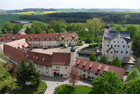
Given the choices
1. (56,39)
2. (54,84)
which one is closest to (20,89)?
(54,84)

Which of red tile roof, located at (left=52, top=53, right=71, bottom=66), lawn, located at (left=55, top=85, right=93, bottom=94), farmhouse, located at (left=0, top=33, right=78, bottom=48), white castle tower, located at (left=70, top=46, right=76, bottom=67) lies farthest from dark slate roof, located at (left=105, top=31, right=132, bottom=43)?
lawn, located at (left=55, top=85, right=93, bottom=94)

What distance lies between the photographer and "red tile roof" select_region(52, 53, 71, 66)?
4375 centimetres

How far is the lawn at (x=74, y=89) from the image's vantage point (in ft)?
121

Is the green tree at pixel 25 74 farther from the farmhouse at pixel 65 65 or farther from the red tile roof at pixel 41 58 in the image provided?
the red tile roof at pixel 41 58

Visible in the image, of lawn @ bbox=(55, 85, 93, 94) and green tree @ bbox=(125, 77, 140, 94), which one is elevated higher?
green tree @ bbox=(125, 77, 140, 94)

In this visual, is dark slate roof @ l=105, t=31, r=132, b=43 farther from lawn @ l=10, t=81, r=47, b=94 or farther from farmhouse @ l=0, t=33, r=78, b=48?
lawn @ l=10, t=81, r=47, b=94

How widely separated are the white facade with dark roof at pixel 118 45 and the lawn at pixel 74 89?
27.1 m

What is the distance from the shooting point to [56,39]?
266 feet

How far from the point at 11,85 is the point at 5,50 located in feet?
99.1

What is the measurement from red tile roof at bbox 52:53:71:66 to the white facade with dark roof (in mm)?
24259

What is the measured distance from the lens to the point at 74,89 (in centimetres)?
3806

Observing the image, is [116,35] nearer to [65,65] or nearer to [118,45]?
[118,45]

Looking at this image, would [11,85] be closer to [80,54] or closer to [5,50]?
[5,50]

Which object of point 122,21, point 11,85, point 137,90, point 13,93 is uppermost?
point 122,21
